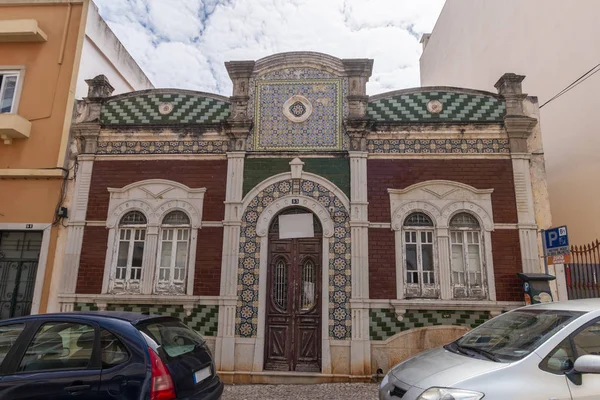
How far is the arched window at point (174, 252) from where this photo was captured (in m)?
7.91

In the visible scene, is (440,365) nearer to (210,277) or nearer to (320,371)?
(320,371)

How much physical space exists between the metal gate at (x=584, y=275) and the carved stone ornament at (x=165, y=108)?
30.1 ft

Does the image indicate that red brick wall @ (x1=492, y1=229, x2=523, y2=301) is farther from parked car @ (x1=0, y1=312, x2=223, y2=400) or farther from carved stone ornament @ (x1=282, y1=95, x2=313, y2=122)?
parked car @ (x1=0, y1=312, x2=223, y2=400)

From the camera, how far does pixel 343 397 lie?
20.8 ft

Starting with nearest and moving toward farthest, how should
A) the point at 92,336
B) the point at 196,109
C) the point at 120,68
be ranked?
1. the point at 92,336
2. the point at 196,109
3. the point at 120,68

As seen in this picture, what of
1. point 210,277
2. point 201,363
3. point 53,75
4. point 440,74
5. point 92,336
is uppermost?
point 440,74

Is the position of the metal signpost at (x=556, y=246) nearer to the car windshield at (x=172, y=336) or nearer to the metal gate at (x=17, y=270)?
the car windshield at (x=172, y=336)

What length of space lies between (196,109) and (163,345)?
6.04 metres

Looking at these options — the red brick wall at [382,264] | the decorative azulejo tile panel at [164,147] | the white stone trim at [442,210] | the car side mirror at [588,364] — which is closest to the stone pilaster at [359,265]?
the red brick wall at [382,264]

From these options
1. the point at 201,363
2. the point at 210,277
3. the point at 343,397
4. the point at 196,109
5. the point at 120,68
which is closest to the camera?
the point at 201,363

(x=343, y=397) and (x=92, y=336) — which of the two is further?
(x=343, y=397)

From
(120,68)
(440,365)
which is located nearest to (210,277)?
(440,365)

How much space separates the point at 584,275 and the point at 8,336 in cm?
973

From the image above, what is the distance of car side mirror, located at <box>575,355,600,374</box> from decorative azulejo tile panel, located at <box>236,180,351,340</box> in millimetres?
4522
